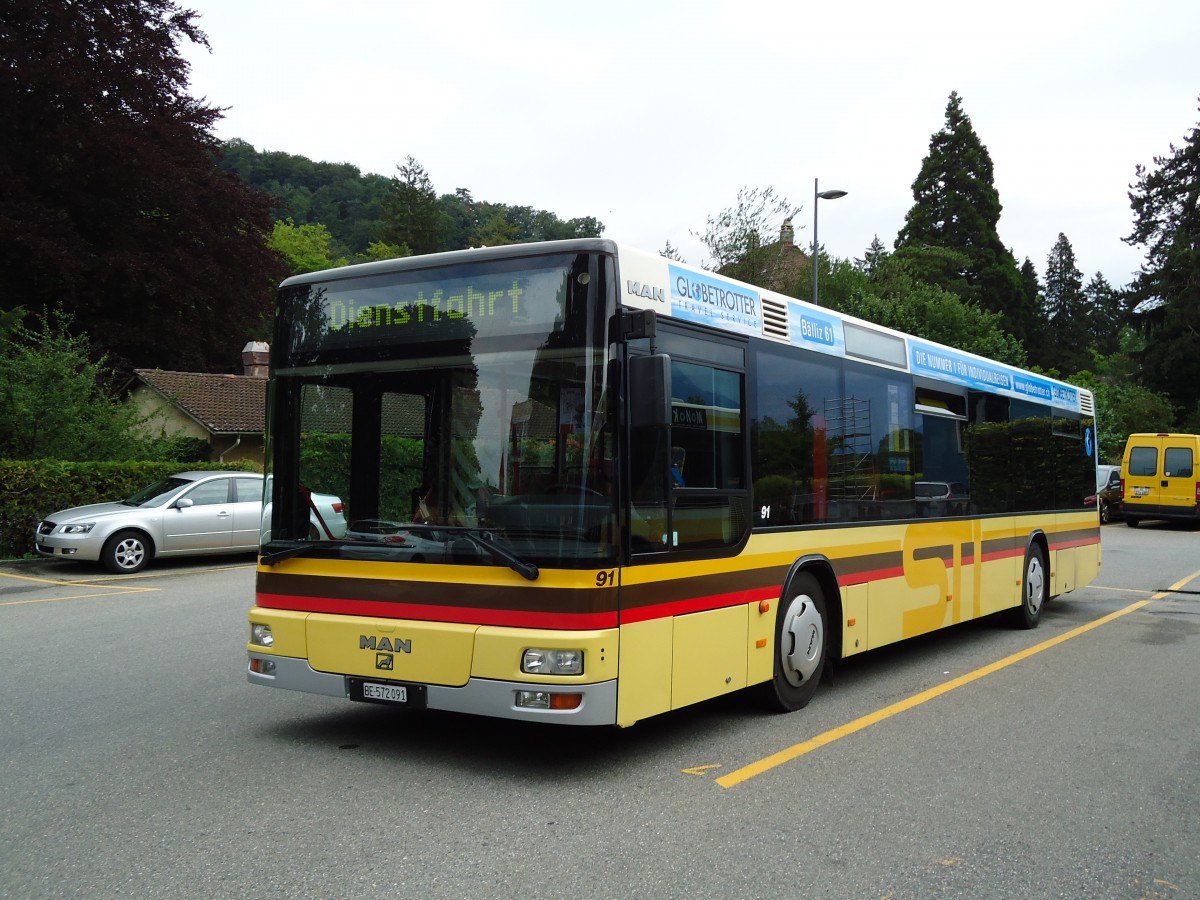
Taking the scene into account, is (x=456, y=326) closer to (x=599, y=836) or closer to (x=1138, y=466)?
(x=599, y=836)

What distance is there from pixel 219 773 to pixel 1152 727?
570 cm

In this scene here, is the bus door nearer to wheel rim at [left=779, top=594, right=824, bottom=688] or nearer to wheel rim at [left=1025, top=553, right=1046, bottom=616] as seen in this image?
wheel rim at [left=779, top=594, right=824, bottom=688]

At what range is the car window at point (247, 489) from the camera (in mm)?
17828

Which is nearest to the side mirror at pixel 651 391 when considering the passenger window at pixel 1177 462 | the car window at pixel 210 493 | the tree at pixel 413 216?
the car window at pixel 210 493

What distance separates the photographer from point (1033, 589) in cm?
1143

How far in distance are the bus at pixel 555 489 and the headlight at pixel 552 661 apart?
14mm

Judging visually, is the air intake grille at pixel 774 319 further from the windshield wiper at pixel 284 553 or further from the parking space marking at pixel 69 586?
the parking space marking at pixel 69 586

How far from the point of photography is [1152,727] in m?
6.89

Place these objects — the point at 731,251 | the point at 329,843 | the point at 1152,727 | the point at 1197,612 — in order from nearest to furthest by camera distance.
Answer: the point at 329,843 → the point at 1152,727 → the point at 1197,612 → the point at 731,251

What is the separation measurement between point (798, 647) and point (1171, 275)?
5488 cm

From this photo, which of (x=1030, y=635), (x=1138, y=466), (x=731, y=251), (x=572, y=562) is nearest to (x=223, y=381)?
(x=731, y=251)

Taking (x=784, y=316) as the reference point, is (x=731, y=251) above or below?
above

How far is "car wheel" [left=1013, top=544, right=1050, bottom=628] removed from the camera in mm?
11189

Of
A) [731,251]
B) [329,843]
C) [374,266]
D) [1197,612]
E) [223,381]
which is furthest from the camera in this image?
[731,251]
